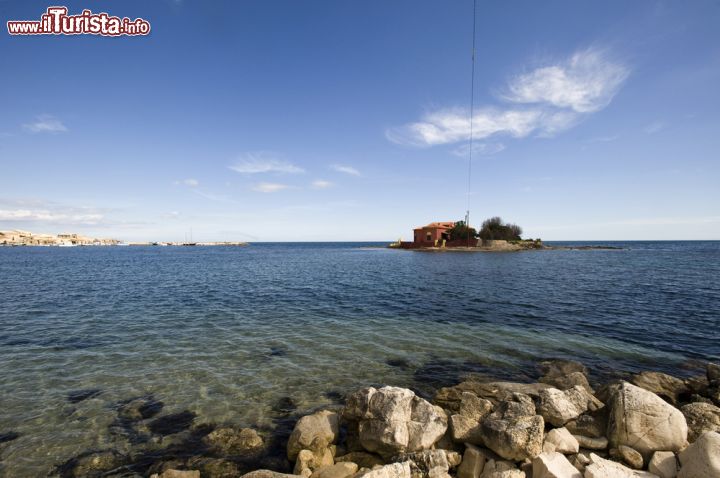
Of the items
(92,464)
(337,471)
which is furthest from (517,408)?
(92,464)

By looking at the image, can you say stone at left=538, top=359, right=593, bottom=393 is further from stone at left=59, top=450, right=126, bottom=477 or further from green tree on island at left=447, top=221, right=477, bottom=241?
green tree on island at left=447, top=221, right=477, bottom=241

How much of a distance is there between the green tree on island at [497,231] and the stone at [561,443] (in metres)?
105

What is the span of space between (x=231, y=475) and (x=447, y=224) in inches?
4501

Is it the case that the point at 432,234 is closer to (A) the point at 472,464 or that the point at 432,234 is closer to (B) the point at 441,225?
(B) the point at 441,225

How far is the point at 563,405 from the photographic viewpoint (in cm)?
809

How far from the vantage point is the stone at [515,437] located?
6754 millimetres

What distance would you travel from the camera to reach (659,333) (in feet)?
56.9

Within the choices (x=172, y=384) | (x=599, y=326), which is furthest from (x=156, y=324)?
(x=599, y=326)

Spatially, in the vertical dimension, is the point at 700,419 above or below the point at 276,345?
above

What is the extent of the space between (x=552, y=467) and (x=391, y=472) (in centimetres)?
304

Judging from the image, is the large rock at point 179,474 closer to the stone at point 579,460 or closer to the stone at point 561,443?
the stone at point 561,443

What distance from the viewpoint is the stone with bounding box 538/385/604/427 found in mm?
7924

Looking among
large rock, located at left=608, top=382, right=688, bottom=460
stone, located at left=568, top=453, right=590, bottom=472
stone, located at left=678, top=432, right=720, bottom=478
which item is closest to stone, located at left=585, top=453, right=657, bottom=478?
stone, located at left=568, top=453, right=590, bottom=472

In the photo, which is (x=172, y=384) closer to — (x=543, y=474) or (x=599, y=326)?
(x=543, y=474)
